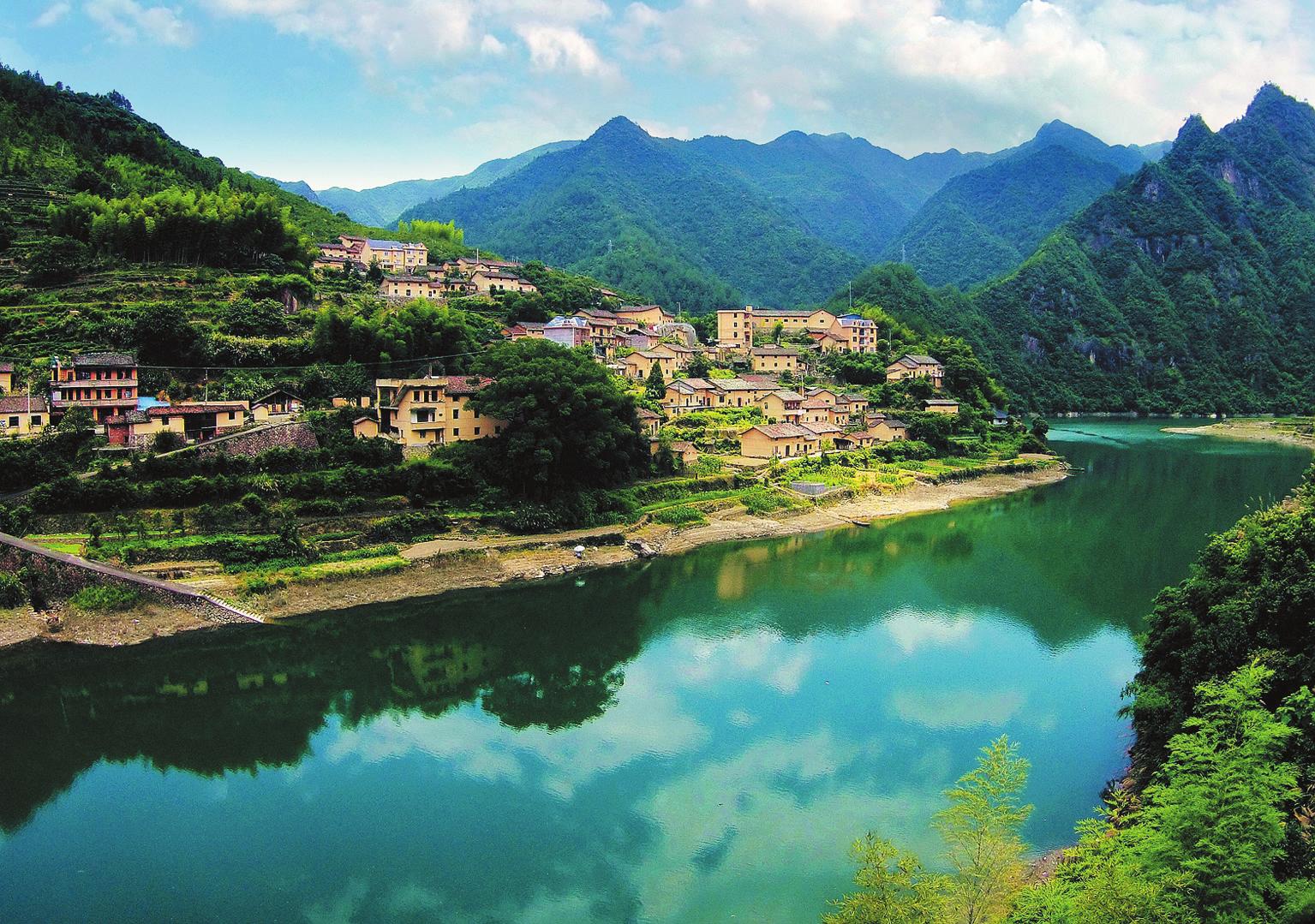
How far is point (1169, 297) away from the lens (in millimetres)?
78812

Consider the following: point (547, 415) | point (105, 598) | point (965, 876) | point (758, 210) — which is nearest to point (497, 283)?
point (547, 415)

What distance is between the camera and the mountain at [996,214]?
4316 inches

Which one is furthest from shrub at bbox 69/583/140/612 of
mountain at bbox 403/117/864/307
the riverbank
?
mountain at bbox 403/117/864/307

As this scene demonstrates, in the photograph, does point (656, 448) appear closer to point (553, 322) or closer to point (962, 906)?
point (553, 322)

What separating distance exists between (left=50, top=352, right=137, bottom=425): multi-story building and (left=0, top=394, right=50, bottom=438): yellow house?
26 cm

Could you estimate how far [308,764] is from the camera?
12.0m

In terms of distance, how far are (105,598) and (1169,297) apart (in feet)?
290

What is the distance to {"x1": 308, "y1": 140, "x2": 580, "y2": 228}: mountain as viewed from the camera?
451 ft

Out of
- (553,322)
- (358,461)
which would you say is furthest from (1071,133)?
(358,461)

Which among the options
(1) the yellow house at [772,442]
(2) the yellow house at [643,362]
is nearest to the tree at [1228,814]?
(1) the yellow house at [772,442]

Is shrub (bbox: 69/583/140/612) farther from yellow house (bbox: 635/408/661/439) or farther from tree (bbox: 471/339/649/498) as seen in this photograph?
yellow house (bbox: 635/408/661/439)

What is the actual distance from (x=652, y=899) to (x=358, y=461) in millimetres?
14885

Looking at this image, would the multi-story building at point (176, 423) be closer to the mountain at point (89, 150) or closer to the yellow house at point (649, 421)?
the yellow house at point (649, 421)

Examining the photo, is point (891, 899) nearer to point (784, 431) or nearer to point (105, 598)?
point (105, 598)
